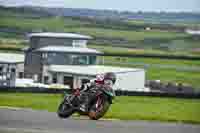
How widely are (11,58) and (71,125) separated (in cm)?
90

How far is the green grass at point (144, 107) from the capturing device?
6.03 metres

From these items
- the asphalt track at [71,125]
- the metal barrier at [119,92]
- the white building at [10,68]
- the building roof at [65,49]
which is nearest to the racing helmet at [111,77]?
the metal barrier at [119,92]

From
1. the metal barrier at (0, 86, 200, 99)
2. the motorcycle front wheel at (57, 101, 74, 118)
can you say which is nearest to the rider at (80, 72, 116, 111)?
the metal barrier at (0, 86, 200, 99)

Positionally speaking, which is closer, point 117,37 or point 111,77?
point 111,77

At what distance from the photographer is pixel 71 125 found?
6070 mm

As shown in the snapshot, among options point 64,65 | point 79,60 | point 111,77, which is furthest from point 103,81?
point 64,65

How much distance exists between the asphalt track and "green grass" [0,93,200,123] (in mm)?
59

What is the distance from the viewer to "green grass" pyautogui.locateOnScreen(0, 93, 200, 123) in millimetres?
6027

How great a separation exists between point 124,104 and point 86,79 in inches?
17.7

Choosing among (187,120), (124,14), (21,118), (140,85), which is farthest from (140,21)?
(21,118)

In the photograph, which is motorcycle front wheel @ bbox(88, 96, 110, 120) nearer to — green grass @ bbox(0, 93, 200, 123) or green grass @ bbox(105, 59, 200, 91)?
green grass @ bbox(0, 93, 200, 123)

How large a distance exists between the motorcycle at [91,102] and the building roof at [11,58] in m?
0.58

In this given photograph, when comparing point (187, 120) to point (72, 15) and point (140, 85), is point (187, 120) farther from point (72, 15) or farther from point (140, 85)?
point (72, 15)

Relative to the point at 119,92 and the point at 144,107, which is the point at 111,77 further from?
the point at 144,107
